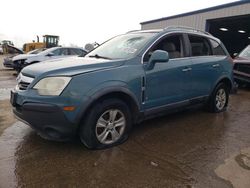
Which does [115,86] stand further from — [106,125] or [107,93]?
[106,125]

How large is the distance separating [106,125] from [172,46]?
6.38ft

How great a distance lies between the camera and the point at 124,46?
4.37 metres

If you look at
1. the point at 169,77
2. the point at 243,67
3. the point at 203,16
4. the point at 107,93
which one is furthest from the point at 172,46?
the point at 203,16

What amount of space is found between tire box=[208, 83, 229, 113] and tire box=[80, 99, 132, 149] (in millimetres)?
2505

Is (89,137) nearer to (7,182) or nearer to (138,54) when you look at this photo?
(7,182)

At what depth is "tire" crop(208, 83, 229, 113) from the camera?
5.54m

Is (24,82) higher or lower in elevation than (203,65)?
lower

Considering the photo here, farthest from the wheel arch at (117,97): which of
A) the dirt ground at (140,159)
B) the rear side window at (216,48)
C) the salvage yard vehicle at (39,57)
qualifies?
the salvage yard vehicle at (39,57)

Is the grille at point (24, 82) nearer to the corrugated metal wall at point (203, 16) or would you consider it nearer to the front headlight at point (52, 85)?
the front headlight at point (52, 85)

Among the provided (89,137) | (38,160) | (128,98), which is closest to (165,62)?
(128,98)

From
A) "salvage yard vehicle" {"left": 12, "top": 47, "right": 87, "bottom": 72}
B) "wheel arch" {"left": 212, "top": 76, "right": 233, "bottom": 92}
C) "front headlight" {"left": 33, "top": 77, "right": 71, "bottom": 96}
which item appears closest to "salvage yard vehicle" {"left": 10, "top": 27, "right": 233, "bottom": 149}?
"front headlight" {"left": 33, "top": 77, "right": 71, "bottom": 96}

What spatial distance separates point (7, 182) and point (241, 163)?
2846 millimetres

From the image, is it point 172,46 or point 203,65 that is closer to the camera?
point 172,46

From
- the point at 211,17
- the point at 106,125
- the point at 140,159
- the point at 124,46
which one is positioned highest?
the point at 211,17
